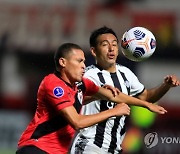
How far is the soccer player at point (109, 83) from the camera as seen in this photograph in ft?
16.9

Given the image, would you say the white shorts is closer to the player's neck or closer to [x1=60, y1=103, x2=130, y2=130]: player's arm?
the player's neck

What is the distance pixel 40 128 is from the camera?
4258mm

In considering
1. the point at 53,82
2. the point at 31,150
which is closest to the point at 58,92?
the point at 53,82

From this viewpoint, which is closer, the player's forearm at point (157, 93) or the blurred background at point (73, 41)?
the player's forearm at point (157, 93)

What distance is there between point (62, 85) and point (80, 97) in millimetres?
315

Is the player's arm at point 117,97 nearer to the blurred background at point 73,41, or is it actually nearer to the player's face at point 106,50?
the player's face at point 106,50

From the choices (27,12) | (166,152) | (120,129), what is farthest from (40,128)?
(27,12)

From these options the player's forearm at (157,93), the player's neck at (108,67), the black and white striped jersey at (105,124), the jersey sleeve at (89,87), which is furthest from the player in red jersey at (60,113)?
the player's forearm at (157,93)

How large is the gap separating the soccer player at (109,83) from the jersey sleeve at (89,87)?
0.94 ft

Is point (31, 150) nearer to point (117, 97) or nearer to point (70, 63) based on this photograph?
point (70, 63)

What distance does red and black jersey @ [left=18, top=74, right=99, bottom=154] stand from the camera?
4254mm

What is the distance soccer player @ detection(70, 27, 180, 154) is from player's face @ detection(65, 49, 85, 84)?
2.57ft

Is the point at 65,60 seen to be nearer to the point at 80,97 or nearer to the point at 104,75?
the point at 80,97

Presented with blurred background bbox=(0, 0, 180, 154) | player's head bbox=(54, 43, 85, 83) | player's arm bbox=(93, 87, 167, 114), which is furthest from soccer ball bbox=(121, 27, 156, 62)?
blurred background bbox=(0, 0, 180, 154)
